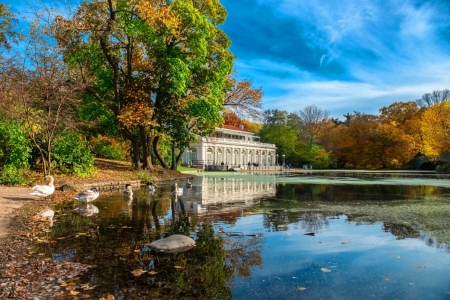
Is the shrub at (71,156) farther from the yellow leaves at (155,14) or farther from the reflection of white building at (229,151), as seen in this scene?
the reflection of white building at (229,151)

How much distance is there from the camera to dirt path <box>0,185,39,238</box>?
6.97 m

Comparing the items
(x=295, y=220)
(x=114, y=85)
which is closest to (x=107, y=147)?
(x=114, y=85)

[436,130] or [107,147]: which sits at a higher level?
[436,130]

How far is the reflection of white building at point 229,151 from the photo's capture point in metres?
56.5

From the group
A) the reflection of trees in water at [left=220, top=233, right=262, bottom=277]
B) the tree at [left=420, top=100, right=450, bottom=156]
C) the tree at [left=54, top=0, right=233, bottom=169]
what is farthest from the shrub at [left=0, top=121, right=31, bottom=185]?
the tree at [left=420, top=100, right=450, bottom=156]

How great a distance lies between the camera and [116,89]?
20.5 m

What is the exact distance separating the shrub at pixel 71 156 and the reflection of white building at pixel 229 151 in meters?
32.6

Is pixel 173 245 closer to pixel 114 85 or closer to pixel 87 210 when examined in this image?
pixel 87 210

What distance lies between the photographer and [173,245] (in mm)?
5449

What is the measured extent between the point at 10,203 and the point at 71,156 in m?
7.49

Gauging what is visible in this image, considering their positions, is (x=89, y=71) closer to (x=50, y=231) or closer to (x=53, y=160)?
(x=53, y=160)

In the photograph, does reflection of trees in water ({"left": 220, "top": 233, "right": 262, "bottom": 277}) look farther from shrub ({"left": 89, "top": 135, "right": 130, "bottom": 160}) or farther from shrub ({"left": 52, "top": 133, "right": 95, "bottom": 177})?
shrub ({"left": 89, "top": 135, "right": 130, "bottom": 160})

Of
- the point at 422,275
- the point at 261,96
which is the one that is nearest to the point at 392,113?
the point at 261,96

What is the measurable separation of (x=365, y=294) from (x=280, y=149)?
7131 cm
